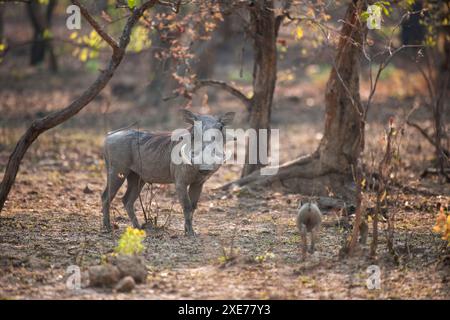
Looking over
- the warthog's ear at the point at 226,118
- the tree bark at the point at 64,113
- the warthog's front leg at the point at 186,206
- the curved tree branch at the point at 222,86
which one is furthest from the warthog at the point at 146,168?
the curved tree branch at the point at 222,86

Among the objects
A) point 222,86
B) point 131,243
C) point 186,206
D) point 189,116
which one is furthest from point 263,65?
point 131,243

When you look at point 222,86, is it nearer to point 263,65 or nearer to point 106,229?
point 263,65

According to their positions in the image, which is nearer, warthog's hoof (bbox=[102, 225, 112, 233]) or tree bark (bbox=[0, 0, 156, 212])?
tree bark (bbox=[0, 0, 156, 212])

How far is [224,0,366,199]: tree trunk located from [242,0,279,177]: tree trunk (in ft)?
2.38

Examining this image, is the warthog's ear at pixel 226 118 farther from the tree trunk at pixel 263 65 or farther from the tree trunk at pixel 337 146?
the tree trunk at pixel 263 65

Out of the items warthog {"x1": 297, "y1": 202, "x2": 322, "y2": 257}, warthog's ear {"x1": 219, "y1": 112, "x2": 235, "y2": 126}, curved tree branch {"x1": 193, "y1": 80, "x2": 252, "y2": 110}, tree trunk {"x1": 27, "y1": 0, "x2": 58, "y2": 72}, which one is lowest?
warthog {"x1": 297, "y1": 202, "x2": 322, "y2": 257}

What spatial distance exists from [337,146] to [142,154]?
275cm

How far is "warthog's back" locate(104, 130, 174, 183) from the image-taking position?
774 centimetres

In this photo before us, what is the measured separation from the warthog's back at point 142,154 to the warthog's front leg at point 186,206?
1.15 feet

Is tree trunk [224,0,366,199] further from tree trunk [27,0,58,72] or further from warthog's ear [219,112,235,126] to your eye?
tree trunk [27,0,58,72]

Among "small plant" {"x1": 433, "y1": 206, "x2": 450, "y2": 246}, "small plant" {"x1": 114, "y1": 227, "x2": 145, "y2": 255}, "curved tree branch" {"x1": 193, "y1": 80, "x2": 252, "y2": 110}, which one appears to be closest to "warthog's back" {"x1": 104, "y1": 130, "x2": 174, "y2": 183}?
"curved tree branch" {"x1": 193, "y1": 80, "x2": 252, "y2": 110}
